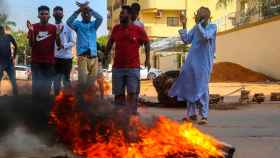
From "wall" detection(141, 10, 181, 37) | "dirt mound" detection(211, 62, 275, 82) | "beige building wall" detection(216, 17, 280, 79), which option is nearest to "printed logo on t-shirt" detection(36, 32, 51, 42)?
"beige building wall" detection(216, 17, 280, 79)

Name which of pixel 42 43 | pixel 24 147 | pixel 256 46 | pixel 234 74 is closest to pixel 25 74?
pixel 42 43

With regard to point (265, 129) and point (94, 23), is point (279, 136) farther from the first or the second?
point (94, 23)

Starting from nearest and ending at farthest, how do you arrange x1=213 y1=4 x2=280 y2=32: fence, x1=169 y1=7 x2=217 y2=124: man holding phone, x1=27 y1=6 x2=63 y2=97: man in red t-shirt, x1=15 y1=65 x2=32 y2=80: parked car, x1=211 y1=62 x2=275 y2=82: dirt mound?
x1=169 y1=7 x2=217 y2=124: man holding phone
x1=15 y1=65 x2=32 y2=80: parked car
x1=27 y1=6 x2=63 y2=97: man in red t-shirt
x1=211 y1=62 x2=275 y2=82: dirt mound
x1=213 y1=4 x2=280 y2=32: fence

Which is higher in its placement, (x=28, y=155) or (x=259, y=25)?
(x=259, y=25)

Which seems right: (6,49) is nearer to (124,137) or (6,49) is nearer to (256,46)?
(124,137)

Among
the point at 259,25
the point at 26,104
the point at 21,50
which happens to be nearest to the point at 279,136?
the point at 26,104

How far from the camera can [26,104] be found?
6188mm

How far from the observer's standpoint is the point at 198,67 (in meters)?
9.13

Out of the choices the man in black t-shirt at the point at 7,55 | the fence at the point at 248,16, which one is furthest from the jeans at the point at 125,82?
the fence at the point at 248,16

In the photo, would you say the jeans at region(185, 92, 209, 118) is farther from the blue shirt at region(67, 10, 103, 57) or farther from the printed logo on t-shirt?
the printed logo on t-shirt

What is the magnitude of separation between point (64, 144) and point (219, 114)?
622cm

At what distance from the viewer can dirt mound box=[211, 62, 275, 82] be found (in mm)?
28359

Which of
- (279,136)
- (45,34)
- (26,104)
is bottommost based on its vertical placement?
(279,136)

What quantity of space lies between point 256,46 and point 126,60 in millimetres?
21937
